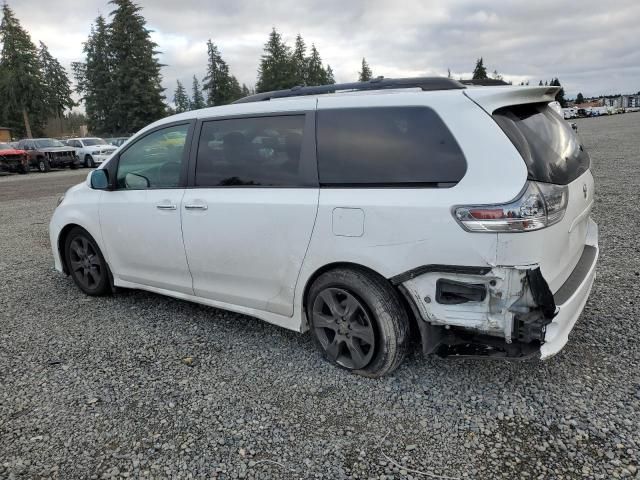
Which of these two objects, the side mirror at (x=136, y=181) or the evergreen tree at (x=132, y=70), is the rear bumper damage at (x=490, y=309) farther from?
the evergreen tree at (x=132, y=70)

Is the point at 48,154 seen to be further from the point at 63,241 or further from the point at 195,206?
the point at 195,206

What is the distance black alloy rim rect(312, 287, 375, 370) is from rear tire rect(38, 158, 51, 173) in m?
26.6

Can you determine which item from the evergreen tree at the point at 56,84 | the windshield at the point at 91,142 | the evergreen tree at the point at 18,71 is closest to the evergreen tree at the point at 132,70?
the evergreen tree at the point at 18,71

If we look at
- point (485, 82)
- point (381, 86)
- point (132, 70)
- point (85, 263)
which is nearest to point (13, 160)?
point (85, 263)

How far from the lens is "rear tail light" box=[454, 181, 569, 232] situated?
2.47 m

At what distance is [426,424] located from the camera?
2.69 meters

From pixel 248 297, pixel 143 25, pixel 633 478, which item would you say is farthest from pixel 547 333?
pixel 143 25

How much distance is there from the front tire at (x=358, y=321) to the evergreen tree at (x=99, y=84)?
53.5 m

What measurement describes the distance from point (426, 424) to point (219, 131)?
8.29ft

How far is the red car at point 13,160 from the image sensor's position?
22.7 metres

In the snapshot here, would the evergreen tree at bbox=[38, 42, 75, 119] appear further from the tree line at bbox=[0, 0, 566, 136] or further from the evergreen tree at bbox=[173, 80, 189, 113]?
the evergreen tree at bbox=[173, 80, 189, 113]

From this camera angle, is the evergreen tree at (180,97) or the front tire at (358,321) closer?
the front tire at (358,321)

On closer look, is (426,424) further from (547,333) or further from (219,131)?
(219,131)

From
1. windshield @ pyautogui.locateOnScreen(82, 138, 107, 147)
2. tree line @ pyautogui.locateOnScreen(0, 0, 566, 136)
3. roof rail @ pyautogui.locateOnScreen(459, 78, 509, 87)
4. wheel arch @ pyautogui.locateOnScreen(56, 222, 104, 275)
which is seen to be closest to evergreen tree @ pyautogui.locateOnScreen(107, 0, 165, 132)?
tree line @ pyautogui.locateOnScreen(0, 0, 566, 136)
